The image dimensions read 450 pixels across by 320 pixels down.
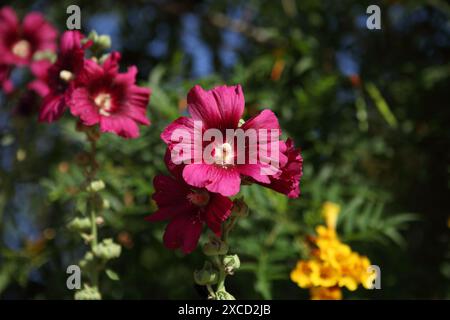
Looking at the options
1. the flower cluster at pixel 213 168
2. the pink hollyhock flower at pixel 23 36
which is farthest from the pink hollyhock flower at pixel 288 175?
the pink hollyhock flower at pixel 23 36

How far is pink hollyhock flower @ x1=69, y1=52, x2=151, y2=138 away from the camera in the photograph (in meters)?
1.12

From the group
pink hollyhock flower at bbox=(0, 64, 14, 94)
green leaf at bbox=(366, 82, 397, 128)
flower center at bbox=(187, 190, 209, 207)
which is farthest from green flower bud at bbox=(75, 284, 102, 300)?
green leaf at bbox=(366, 82, 397, 128)

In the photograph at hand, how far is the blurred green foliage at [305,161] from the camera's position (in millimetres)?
→ 1556

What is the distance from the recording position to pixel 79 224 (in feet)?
3.72

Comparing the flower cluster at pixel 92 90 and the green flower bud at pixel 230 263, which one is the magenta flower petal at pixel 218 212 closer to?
the green flower bud at pixel 230 263

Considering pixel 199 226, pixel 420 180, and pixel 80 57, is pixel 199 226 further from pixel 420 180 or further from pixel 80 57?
pixel 420 180

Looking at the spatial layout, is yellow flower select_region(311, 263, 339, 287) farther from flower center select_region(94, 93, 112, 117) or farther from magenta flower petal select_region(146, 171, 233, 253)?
flower center select_region(94, 93, 112, 117)

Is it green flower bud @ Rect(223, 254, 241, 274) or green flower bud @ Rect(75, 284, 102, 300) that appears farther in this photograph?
green flower bud @ Rect(75, 284, 102, 300)

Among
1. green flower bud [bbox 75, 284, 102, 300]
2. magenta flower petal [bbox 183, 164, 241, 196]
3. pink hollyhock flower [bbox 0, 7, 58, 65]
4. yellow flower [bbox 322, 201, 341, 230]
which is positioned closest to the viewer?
magenta flower petal [bbox 183, 164, 241, 196]

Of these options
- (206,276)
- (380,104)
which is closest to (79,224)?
(206,276)

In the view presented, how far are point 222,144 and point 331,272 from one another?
408 mm

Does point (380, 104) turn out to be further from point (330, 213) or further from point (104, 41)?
point (104, 41)

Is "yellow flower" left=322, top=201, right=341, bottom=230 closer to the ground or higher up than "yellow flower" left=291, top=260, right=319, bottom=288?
higher up

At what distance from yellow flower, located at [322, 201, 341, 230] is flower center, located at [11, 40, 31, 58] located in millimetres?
910
